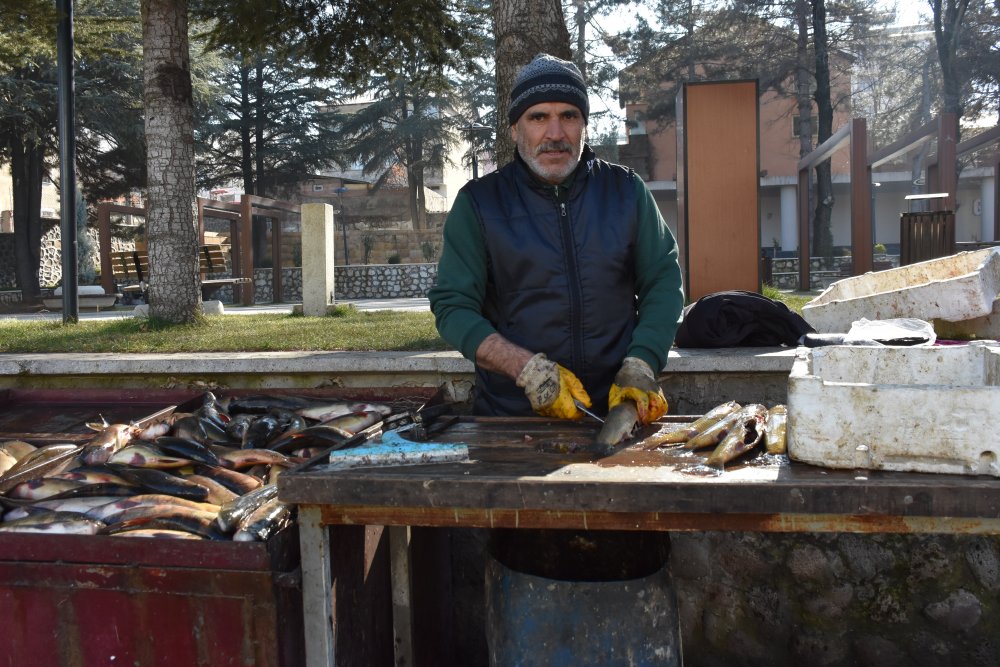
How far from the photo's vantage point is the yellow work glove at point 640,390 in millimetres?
2822

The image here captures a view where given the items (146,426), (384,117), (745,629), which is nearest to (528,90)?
(146,426)

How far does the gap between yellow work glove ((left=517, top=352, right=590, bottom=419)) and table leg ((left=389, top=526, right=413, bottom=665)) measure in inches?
30.6

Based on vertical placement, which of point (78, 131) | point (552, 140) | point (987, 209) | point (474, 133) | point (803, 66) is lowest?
point (552, 140)

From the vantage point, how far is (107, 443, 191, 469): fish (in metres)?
3.47

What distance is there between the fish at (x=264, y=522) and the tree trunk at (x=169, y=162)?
19.8 feet

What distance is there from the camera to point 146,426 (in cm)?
406

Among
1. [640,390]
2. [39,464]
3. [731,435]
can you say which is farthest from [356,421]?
[731,435]

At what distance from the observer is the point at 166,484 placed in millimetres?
3203

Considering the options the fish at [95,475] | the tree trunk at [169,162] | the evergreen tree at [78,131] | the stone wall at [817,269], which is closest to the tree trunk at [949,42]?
the stone wall at [817,269]

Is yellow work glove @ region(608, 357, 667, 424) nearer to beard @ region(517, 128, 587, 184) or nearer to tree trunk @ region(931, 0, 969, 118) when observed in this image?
beard @ region(517, 128, 587, 184)

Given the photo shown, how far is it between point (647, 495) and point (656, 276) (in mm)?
1171

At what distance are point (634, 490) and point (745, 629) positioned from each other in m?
2.51

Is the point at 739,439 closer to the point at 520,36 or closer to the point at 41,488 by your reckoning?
the point at 41,488

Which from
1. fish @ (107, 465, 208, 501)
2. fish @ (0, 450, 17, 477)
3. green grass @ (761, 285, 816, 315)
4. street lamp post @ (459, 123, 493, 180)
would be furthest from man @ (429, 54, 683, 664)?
street lamp post @ (459, 123, 493, 180)
